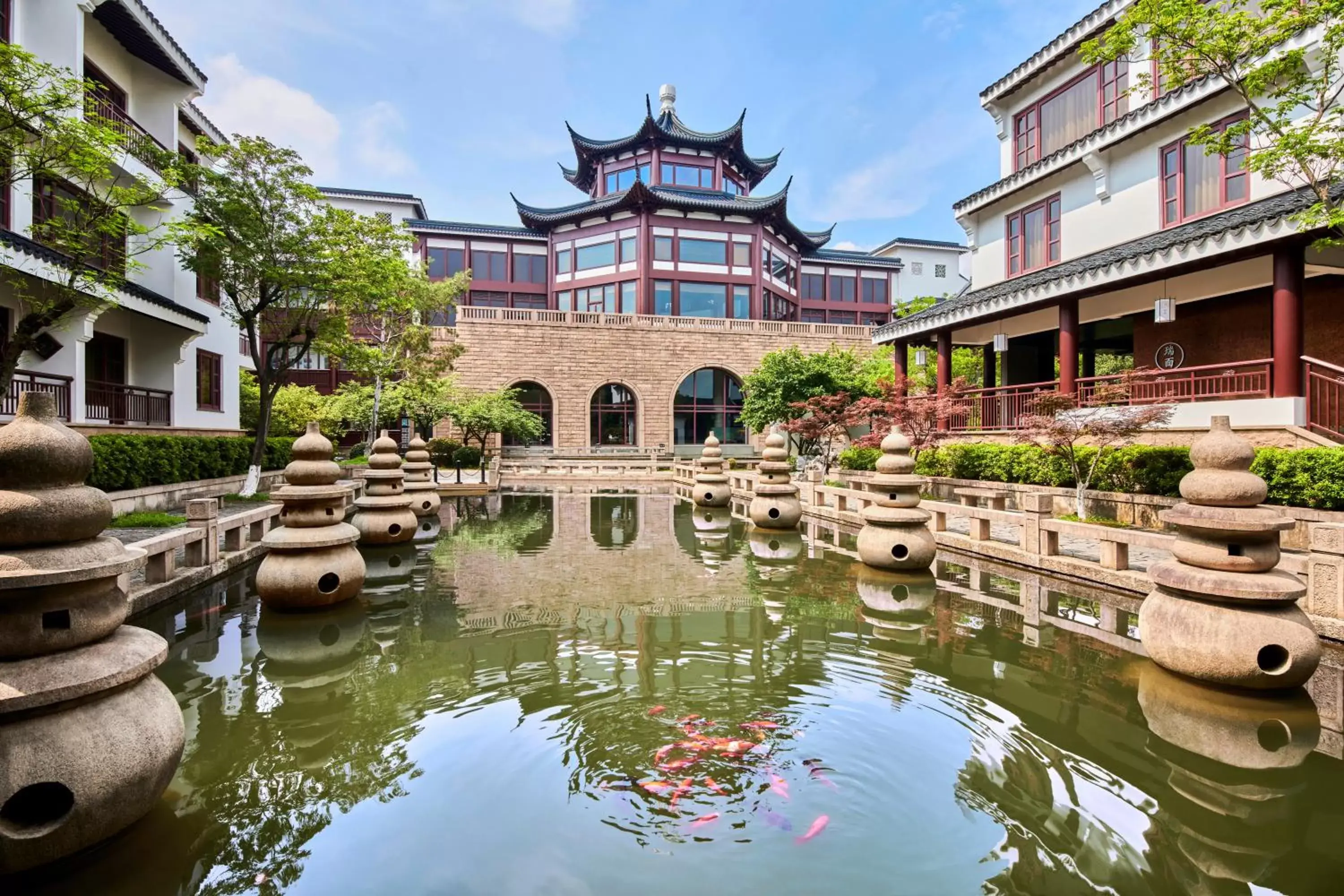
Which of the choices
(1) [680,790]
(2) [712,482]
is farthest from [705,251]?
(1) [680,790]

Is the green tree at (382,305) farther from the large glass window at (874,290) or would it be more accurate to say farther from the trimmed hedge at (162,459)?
the large glass window at (874,290)

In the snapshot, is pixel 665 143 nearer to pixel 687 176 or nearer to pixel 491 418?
pixel 687 176

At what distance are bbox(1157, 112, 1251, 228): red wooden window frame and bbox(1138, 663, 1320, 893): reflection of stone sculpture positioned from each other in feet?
40.1

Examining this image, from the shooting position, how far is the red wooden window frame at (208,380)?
19438mm

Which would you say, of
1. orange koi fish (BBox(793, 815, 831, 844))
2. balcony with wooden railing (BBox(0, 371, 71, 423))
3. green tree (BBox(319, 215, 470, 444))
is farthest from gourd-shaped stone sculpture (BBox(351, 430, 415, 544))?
orange koi fish (BBox(793, 815, 831, 844))

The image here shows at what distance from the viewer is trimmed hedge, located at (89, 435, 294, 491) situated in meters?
11.9

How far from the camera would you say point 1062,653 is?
6008 millimetres

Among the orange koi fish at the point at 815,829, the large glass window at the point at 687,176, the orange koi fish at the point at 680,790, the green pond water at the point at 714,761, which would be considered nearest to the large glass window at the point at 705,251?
the large glass window at the point at 687,176

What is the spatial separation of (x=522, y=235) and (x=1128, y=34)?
119ft

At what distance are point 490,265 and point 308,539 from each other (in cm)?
3702

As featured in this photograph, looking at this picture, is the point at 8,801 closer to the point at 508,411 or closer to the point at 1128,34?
the point at 1128,34

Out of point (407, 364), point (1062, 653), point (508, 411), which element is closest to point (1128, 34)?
point (1062, 653)

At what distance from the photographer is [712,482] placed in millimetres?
17531

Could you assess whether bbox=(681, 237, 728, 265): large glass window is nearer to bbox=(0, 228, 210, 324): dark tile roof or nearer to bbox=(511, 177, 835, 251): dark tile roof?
bbox=(511, 177, 835, 251): dark tile roof
